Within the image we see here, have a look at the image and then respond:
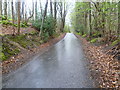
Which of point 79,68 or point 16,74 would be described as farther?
point 79,68

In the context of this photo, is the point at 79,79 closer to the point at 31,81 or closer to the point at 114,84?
the point at 114,84

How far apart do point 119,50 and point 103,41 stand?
530 centimetres

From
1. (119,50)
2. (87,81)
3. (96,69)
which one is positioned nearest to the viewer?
(87,81)

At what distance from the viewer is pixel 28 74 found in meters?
5.60

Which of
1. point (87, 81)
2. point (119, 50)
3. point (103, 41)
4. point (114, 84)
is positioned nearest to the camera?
point (114, 84)

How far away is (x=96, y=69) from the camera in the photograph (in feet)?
19.9

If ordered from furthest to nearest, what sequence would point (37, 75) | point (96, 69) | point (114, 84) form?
point (96, 69) < point (37, 75) < point (114, 84)

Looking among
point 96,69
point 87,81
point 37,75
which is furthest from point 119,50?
point 37,75

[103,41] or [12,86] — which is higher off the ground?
[103,41]

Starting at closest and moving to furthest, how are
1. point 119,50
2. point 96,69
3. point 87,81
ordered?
point 87,81, point 96,69, point 119,50

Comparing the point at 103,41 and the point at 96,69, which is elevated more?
the point at 103,41

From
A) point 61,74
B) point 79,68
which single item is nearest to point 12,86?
point 61,74

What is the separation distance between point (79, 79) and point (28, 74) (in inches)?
102

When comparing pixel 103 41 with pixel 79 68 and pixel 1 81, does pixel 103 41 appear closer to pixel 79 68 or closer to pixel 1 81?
pixel 79 68
